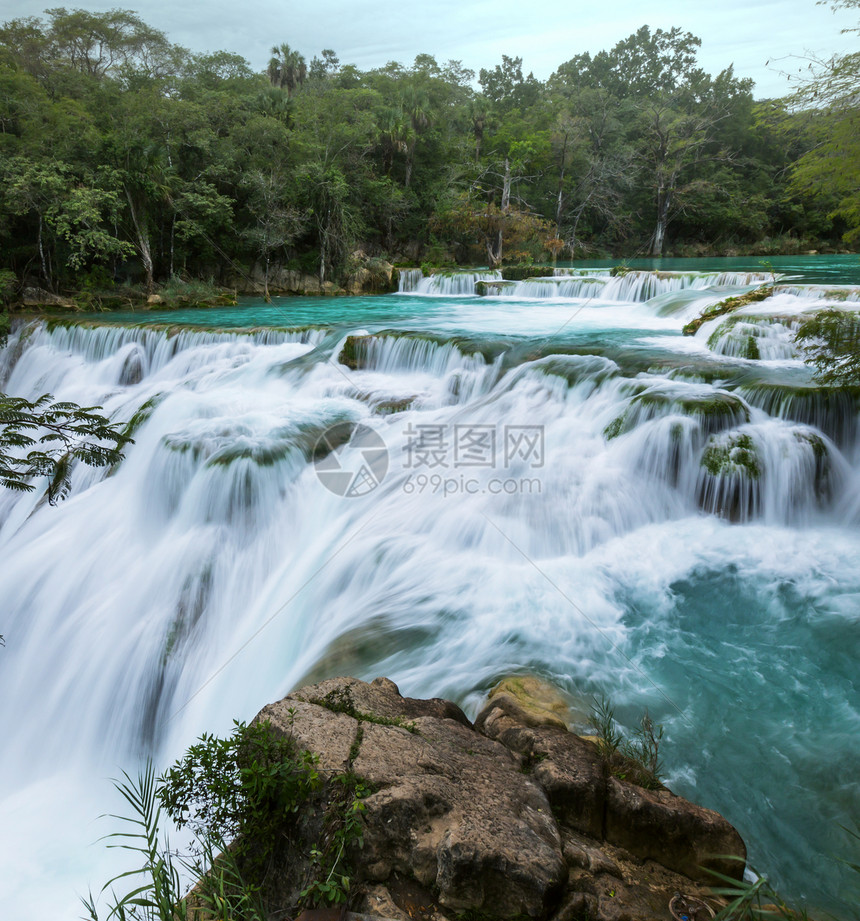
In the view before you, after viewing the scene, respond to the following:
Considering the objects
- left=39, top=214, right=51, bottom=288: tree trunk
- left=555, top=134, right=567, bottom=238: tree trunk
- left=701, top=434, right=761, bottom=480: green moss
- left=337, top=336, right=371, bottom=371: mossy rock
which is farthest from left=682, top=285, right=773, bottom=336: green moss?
left=39, top=214, right=51, bottom=288: tree trunk

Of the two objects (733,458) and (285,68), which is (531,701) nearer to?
(733,458)

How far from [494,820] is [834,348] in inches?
262

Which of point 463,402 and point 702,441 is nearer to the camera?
point 702,441

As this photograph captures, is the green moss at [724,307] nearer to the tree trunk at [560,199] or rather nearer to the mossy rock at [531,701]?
the mossy rock at [531,701]

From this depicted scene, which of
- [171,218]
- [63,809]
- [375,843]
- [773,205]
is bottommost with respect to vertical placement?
[63,809]

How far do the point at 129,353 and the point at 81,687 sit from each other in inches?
325

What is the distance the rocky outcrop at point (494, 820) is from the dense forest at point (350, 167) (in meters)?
10.2

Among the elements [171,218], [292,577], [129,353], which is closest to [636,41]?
[171,218]

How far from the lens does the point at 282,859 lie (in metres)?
2.00

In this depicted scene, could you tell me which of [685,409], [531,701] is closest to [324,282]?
[685,409]

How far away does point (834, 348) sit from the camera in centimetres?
636

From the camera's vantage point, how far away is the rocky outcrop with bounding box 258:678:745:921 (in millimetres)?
1887

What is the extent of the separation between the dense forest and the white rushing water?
19.6 ft

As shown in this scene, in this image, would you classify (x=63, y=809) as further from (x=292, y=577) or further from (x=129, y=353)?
(x=129, y=353)
